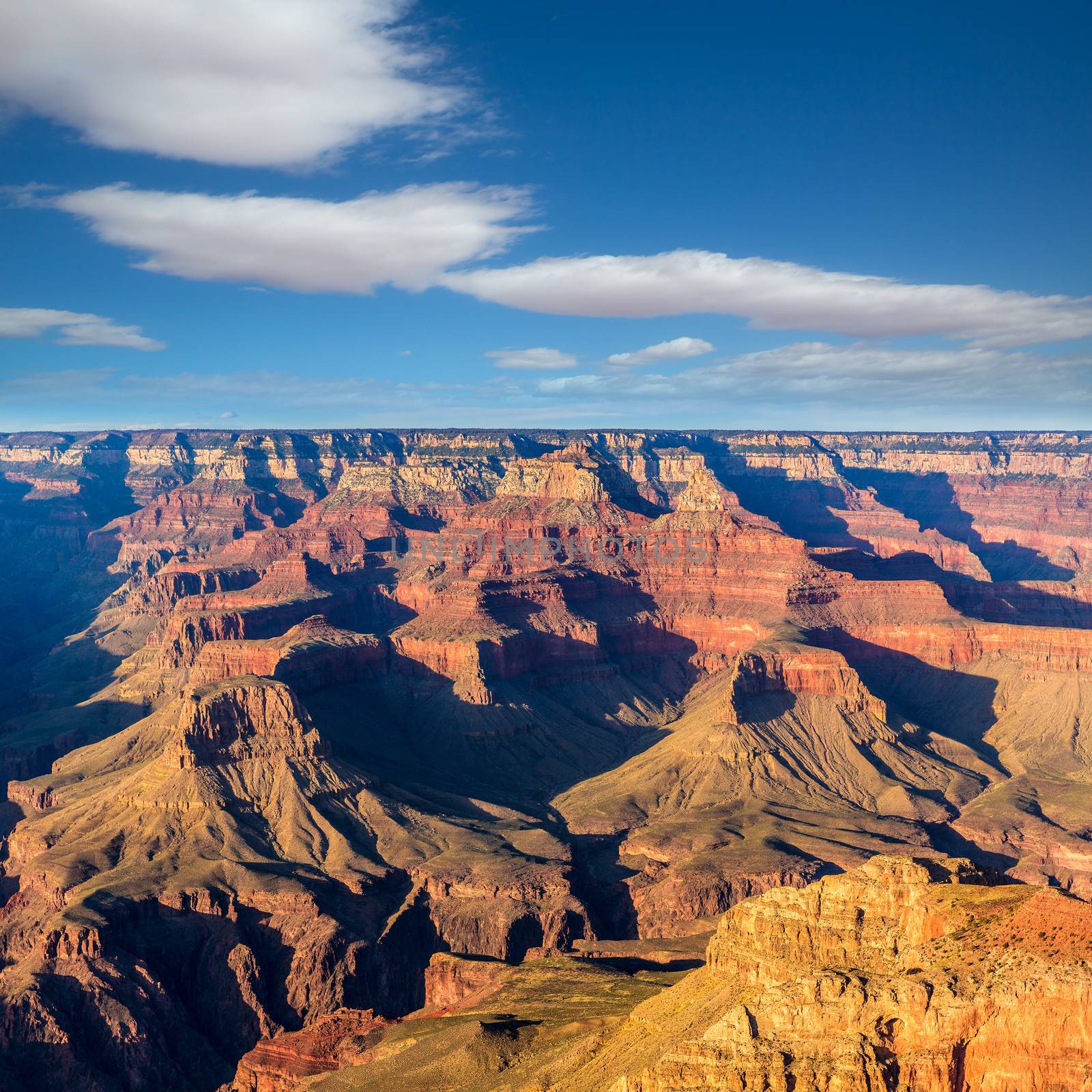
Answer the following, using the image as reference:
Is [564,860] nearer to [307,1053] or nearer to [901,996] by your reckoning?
[307,1053]

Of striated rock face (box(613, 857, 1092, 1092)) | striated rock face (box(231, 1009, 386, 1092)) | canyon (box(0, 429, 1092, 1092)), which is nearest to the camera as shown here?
striated rock face (box(613, 857, 1092, 1092))

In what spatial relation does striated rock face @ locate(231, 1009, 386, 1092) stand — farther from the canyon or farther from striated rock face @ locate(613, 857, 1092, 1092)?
striated rock face @ locate(613, 857, 1092, 1092)

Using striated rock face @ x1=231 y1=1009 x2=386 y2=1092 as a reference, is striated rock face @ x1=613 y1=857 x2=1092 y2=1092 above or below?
above

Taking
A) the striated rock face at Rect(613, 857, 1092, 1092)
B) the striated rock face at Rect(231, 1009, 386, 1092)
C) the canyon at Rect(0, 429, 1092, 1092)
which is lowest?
the striated rock face at Rect(231, 1009, 386, 1092)

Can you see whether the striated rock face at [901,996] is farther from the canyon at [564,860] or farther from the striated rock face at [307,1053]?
the striated rock face at [307,1053]

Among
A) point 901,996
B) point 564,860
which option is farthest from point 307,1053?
point 901,996

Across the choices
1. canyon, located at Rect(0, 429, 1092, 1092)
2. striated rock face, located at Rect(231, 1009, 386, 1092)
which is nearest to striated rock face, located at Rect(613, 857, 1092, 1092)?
canyon, located at Rect(0, 429, 1092, 1092)

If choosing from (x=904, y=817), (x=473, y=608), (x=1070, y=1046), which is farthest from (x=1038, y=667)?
(x=1070, y=1046)

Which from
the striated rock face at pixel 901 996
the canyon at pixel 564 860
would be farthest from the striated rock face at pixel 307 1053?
the striated rock face at pixel 901 996

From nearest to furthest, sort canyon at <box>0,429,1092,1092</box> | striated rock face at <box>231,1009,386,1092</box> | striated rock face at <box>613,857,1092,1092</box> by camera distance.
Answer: striated rock face at <box>613,857,1092,1092</box>
canyon at <box>0,429,1092,1092</box>
striated rock face at <box>231,1009,386,1092</box>
